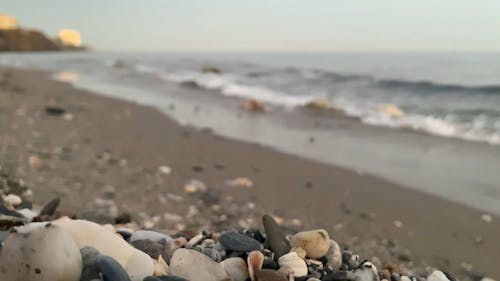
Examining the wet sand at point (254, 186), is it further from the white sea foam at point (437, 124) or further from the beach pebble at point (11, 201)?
the white sea foam at point (437, 124)

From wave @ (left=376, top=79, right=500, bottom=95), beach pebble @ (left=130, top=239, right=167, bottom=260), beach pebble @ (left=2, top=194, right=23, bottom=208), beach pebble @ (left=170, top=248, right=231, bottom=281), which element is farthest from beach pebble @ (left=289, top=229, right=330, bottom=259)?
wave @ (left=376, top=79, right=500, bottom=95)

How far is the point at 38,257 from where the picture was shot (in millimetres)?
1688

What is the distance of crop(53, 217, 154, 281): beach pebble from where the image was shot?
191 centimetres

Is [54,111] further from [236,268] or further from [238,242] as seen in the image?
[236,268]

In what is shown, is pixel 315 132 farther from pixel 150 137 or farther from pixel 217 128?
pixel 150 137

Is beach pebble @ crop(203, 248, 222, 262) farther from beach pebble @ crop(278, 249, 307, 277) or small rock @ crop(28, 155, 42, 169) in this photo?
small rock @ crop(28, 155, 42, 169)

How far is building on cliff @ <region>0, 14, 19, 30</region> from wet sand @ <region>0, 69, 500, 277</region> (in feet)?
326

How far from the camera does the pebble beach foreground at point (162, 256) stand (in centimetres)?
171

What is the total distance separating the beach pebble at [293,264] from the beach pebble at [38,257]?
0.88m

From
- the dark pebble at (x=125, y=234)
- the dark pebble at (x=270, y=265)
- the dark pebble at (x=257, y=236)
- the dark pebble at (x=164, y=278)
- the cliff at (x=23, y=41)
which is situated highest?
the dark pebble at (x=164, y=278)

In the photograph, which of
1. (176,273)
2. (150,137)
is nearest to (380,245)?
(176,273)

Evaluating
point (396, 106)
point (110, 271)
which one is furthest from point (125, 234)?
point (396, 106)

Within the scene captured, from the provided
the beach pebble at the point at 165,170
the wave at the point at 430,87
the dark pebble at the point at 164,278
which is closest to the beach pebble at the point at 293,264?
the dark pebble at the point at 164,278

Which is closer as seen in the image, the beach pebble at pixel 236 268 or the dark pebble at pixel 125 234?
the beach pebble at pixel 236 268
